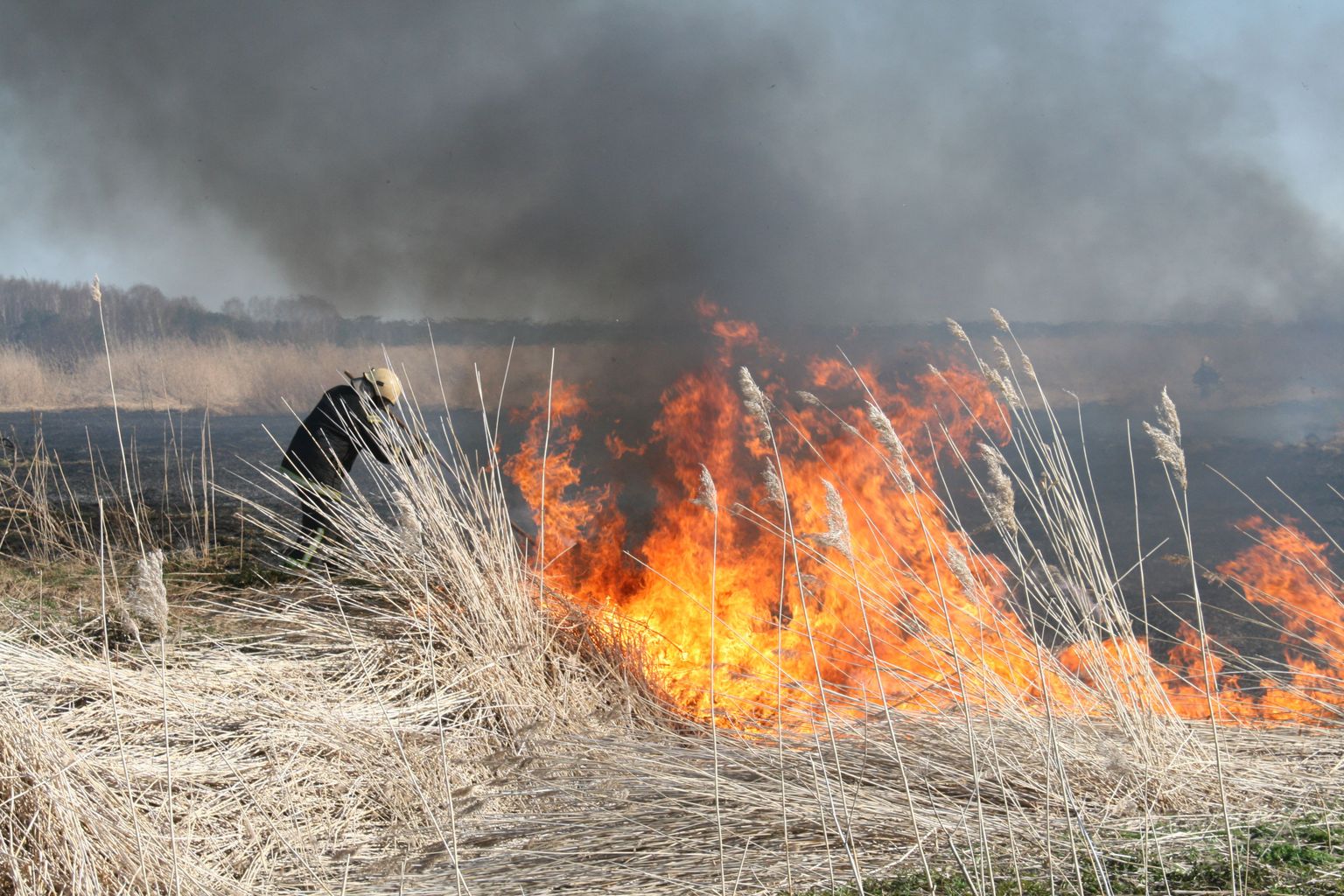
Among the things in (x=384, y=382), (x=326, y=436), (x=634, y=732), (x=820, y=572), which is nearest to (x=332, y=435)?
(x=326, y=436)

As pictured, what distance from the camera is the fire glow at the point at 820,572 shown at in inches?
107

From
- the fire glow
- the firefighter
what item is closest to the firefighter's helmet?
the firefighter

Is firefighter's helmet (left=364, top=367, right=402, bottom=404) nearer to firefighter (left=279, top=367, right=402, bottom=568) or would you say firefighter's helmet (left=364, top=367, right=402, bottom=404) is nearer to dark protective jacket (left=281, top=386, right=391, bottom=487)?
firefighter (left=279, top=367, right=402, bottom=568)

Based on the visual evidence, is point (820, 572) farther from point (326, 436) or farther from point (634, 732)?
point (326, 436)

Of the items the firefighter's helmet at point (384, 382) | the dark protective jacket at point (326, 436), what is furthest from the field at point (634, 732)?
the firefighter's helmet at point (384, 382)

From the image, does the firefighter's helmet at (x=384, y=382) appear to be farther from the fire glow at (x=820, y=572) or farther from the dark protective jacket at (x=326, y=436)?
the fire glow at (x=820, y=572)

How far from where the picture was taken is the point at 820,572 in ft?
18.7

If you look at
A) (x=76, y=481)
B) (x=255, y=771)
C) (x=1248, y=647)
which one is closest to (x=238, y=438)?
(x=76, y=481)

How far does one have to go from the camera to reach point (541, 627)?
3688 mm

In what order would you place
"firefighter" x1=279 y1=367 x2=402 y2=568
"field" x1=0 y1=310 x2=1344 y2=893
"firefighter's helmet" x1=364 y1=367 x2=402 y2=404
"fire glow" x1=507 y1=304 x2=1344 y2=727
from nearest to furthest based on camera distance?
"field" x1=0 y1=310 x2=1344 y2=893
"fire glow" x1=507 y1=304 x2=1344 y2=727
"firefighter" x1=279 y1=367 x2=402 y2=568
"firefighter's helmet" x1=364 y1=367 x2=402 y2=404

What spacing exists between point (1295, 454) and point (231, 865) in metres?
10.7

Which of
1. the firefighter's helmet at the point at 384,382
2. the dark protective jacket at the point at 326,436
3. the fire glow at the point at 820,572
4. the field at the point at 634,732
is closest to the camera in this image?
the field at the point at 634,732

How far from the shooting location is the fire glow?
8.89ft

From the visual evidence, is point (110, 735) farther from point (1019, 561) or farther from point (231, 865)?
point (1019, 561)
